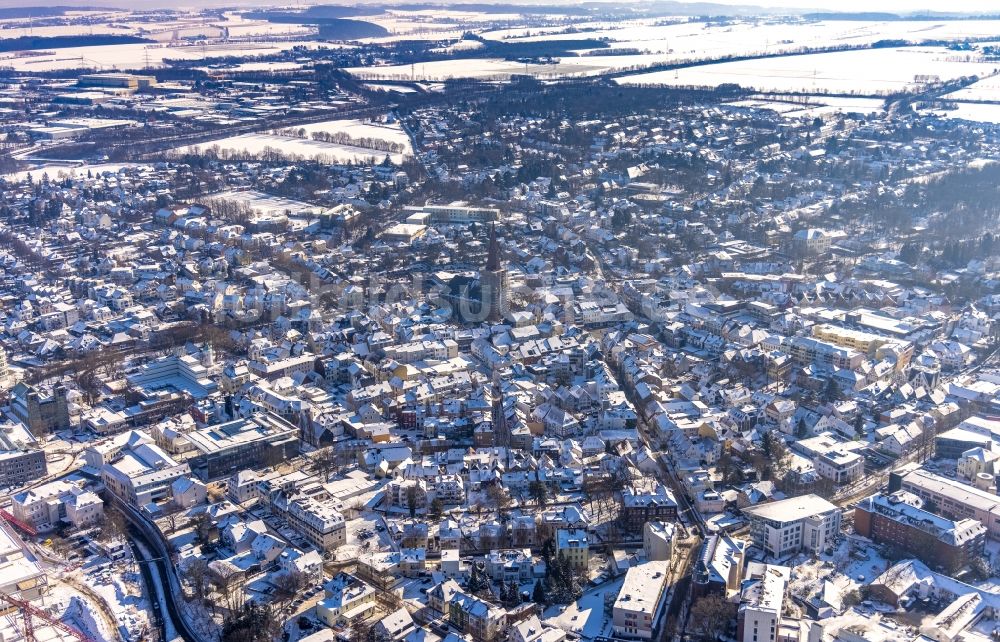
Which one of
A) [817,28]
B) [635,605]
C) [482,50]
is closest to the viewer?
[635,605]

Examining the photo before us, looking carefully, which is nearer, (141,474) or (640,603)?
(640,603)

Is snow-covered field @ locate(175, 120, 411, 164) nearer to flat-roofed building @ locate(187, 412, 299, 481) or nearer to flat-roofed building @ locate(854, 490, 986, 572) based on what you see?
flat-roofed building @ locate(187, 412, 299, 481)

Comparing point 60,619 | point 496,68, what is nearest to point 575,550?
point 60,619

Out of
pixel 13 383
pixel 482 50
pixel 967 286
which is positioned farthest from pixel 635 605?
pixel 482 50

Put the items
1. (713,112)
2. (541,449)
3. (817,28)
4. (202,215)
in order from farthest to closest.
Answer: (817,28), (713,112), (202,215), (541,449)

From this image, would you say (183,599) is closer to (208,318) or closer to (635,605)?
(635,605)

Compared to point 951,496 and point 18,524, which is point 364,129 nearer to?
point 18,524
